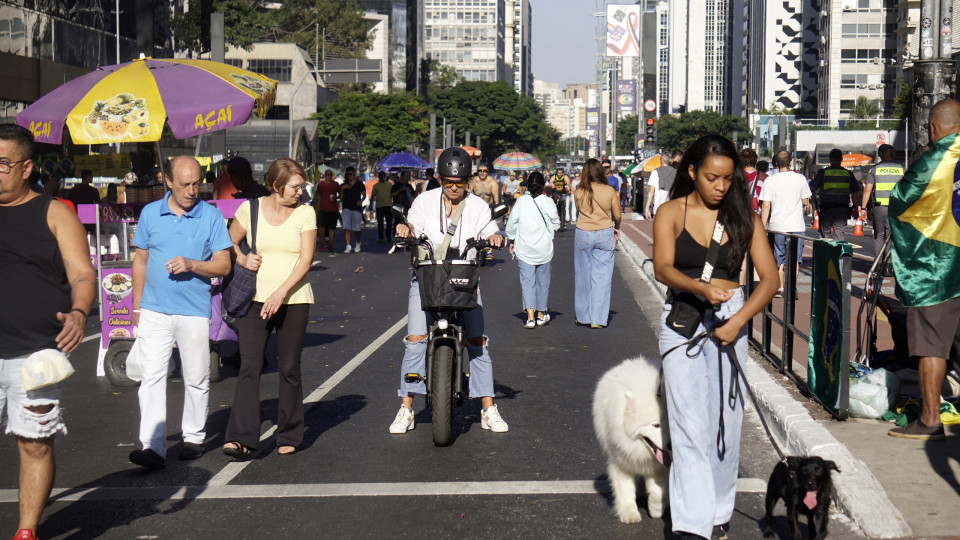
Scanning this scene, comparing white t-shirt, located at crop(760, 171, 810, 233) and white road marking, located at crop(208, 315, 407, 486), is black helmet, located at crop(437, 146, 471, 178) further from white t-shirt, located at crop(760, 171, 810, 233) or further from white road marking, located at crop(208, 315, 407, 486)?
white t-shirt, located at crop(760, 171, 810, 233)

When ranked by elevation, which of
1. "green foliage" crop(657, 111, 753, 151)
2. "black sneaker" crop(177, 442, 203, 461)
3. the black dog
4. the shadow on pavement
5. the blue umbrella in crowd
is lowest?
the shadow on pavement

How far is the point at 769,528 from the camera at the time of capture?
4.91 metres

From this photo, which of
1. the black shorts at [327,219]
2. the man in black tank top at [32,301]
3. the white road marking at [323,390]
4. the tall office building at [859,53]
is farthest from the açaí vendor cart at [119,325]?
the tall office building at [859,53]

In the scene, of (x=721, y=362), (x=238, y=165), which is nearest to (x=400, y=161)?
Result: (x=238, y=165)

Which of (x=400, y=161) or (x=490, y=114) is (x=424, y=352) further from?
(x=490, y=114)

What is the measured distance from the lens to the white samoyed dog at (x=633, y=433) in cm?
482

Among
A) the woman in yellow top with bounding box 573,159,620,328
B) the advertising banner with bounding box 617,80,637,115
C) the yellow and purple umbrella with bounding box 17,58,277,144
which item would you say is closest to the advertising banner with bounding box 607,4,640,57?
the advertising banner with bounding box 617,80,637,115

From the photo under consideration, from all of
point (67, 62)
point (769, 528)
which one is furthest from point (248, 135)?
point (769, 528)

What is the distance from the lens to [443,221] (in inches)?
281

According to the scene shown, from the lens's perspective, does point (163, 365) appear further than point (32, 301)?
Yes

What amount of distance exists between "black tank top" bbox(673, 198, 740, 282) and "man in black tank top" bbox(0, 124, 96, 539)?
2571mm

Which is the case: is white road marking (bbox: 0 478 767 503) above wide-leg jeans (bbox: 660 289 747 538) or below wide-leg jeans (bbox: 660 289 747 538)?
below

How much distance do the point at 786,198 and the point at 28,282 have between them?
11083mm

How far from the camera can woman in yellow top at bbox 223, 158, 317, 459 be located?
21.7 ft
